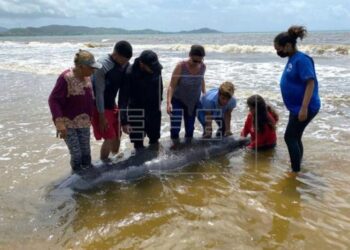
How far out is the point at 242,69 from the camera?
19.7m

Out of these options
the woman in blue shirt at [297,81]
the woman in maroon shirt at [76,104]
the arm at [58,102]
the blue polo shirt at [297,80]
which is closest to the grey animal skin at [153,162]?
the woman in maroon shirt at [76,104]

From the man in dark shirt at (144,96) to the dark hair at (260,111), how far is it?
60.9 inches

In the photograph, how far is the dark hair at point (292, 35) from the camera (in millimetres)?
4953

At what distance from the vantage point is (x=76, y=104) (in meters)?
4.97

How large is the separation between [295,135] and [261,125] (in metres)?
1.41

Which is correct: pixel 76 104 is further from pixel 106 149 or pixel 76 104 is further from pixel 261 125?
pixel 261 125

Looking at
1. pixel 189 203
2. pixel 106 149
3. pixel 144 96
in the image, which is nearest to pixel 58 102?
pixel 106 149

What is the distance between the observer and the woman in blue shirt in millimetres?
4941

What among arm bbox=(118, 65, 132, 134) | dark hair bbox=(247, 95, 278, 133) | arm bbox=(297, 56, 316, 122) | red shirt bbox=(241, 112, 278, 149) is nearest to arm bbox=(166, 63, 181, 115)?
arm bbox=(118, 65, 132, 134)

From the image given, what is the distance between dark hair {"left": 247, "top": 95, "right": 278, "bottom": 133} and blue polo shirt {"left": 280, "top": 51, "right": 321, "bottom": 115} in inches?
52.4

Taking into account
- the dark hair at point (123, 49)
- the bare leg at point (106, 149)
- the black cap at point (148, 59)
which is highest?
the dark hair at point (123, 49)

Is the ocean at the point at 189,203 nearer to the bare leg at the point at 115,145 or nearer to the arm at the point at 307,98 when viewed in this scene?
the bare leg at the point at 115,145

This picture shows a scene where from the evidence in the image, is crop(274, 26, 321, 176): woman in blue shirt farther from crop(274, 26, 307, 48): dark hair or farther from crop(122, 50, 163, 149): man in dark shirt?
crop(122, 50, 163, 149): man in dark shirt

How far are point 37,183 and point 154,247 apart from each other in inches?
93.4
